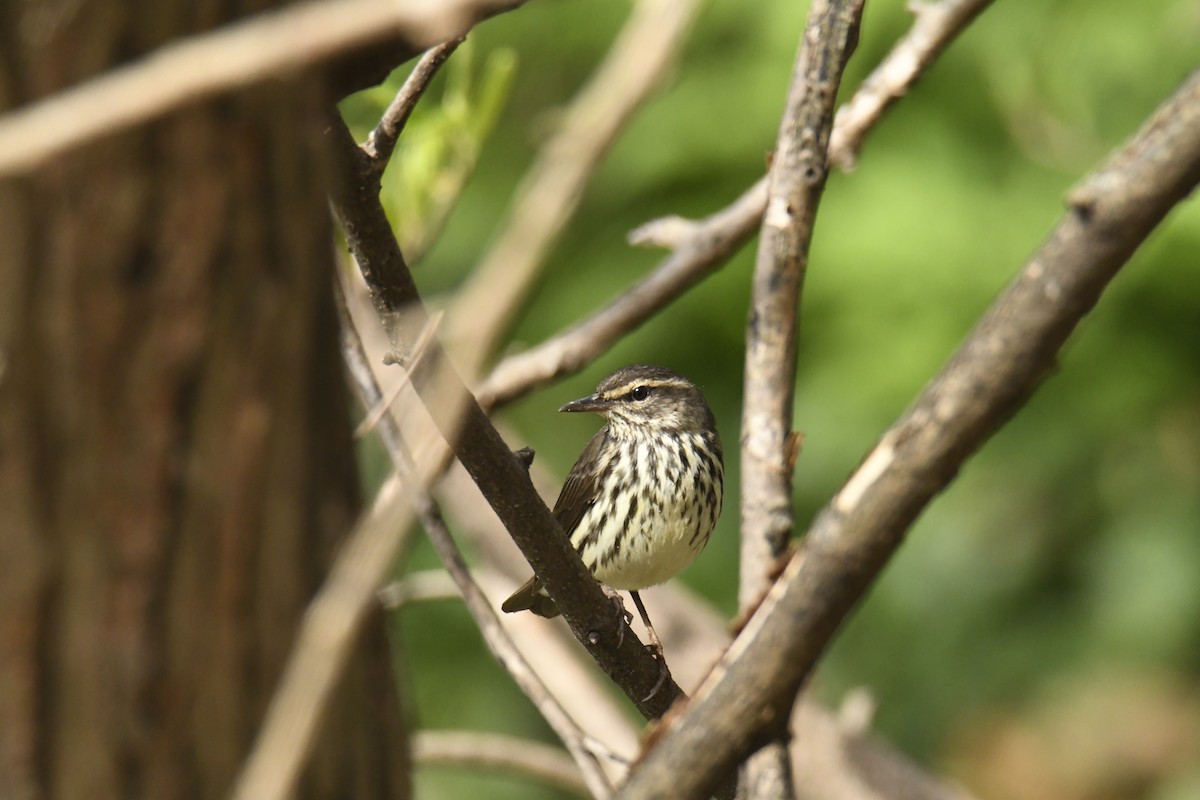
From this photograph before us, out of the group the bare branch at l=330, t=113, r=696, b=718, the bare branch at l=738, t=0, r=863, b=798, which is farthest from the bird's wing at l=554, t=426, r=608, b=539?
the bare branch at l=330, t=113, r=696, b=718

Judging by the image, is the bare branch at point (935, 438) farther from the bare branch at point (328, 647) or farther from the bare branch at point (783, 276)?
the bare branch at point (783, 276)

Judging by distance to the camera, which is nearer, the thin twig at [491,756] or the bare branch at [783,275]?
the bare branch at [783,275]

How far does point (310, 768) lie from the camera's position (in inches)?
60.8

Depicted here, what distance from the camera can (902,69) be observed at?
360 centimetres

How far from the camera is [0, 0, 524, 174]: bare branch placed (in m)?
1.02

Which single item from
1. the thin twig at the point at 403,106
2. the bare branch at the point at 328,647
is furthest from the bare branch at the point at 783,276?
the bare branch at the point at 328,647

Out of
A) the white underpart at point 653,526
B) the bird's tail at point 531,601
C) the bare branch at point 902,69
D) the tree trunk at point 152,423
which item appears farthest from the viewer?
the white underpart at point 653,526

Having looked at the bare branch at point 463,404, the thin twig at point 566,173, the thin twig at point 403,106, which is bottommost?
the bare branch at point 463,404

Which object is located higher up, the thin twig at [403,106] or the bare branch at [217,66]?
the bare branch at [217,66]

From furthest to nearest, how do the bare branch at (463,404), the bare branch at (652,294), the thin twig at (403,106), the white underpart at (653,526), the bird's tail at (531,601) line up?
the white underpart at (653,526) → the bird's tail at (531,601) → the bare branch at (652,294) → the thin twig at (403,106) → the bare branch at (463,404)

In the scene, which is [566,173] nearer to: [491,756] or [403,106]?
[403,106]

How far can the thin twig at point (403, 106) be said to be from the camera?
2432 mm

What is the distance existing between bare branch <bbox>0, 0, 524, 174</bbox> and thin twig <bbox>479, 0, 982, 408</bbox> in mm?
2676

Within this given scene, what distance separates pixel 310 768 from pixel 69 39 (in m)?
0.74
